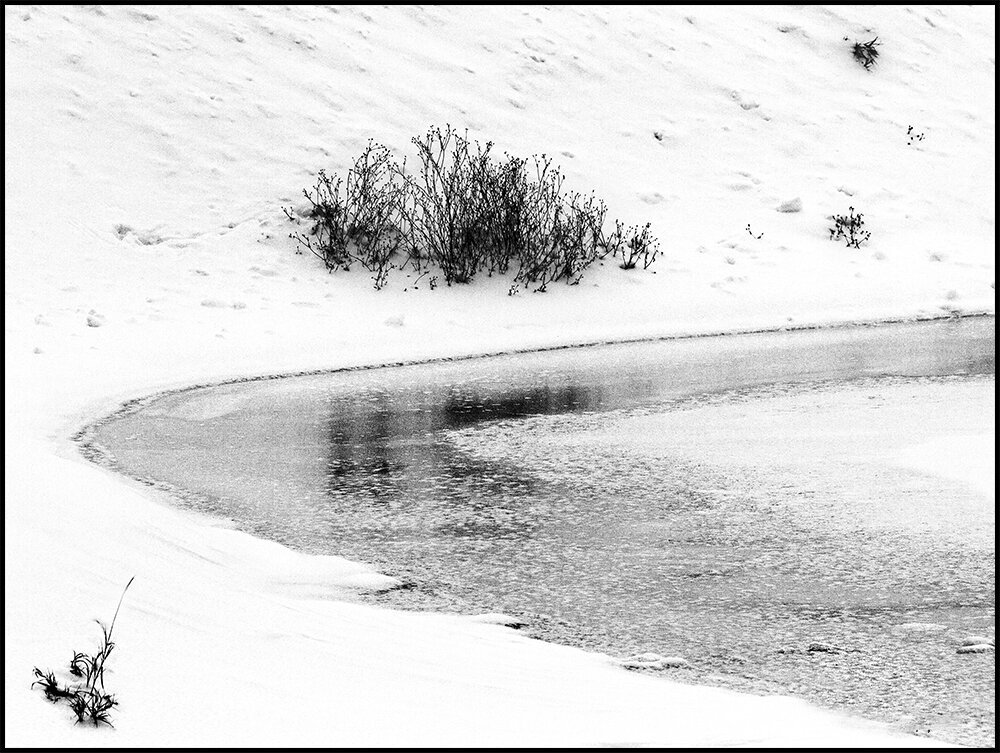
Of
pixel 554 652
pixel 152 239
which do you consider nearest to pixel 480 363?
pixel 152 239

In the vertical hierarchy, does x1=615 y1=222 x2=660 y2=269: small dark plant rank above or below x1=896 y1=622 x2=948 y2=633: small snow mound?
above

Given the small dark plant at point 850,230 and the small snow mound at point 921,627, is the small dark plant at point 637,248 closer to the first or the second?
the small dark plant at point 850,230

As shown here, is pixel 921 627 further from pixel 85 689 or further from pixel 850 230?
pixel 850 230

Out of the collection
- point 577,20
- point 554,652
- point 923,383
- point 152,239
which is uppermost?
point 577,20

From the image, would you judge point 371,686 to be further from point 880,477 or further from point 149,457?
point 149,457

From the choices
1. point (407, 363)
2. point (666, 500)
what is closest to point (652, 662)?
point (666, 500)

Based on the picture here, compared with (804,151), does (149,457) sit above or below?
below

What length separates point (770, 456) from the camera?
293 inches

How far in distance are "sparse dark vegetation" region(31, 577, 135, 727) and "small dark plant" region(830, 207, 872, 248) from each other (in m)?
15.6

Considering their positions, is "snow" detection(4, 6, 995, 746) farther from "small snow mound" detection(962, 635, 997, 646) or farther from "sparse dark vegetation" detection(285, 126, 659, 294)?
"small snow mound" detection(962, 635, 997, 646)

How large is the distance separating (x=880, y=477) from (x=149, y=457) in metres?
4.42

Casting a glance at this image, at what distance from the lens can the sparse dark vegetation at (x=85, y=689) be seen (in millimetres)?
2980

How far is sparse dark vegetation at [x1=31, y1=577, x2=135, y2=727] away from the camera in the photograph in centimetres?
298

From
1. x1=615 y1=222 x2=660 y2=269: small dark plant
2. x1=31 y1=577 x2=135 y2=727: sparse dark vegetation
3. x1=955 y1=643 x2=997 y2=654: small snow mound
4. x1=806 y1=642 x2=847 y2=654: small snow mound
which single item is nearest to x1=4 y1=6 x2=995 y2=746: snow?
x1=31 y1=577 x2=135 y2=727: sparse dark vegetation
